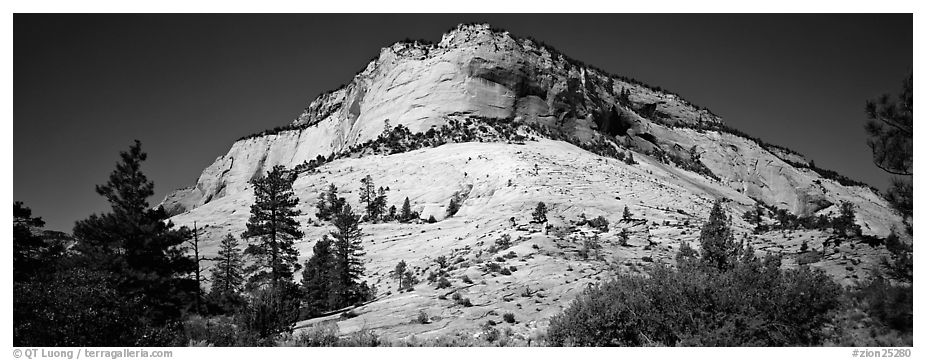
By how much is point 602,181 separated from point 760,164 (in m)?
63.1

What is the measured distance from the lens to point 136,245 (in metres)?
20.0

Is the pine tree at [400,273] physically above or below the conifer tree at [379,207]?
below

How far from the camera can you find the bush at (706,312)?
986 cm

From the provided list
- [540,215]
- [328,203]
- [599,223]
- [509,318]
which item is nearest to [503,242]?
[540,215]

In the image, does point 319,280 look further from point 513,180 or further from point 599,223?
point 513,180

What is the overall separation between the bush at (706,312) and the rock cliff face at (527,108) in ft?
218

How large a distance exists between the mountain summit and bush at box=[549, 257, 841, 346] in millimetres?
2478

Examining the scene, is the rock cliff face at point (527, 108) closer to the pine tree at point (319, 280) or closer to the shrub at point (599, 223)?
the shrub at point (599, 223)

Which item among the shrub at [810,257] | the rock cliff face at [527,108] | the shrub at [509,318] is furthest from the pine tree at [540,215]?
the rock cliff face at [527,108]

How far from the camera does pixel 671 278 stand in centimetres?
1137

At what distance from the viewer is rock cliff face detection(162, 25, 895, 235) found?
3221 inches

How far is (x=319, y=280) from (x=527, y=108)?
68.2 metres

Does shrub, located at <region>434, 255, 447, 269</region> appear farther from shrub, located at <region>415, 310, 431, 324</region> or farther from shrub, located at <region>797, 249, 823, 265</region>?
shrub, located at <region>797, 249, 823, 265</region>
